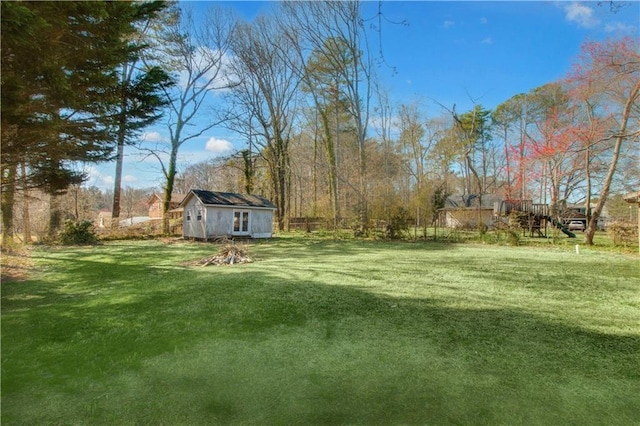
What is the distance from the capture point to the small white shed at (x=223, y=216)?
15648 millimetres

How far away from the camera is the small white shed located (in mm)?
15648

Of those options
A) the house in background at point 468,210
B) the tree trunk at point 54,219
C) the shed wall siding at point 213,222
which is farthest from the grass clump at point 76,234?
the house in background at point 468,210

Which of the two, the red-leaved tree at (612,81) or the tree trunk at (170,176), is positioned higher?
the red-leaved tree at (612,81)

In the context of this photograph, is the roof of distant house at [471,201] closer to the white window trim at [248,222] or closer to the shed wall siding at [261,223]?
the shed wall siding at [261,223]

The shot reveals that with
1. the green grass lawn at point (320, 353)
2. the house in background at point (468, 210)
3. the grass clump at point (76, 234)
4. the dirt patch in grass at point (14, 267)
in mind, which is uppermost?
the house in background at point (468, 210)

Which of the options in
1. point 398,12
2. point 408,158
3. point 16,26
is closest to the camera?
point 16,26

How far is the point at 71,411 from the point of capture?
1.96m

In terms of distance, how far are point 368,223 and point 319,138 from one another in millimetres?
11165

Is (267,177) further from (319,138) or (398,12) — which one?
(398,12)

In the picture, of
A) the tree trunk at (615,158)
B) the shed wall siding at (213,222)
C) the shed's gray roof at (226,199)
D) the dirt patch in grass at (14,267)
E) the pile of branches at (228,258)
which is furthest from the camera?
the shed's gray roof at (226,199)

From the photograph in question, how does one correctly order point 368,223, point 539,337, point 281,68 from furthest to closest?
point 281,68
point 368,223
point 539,337

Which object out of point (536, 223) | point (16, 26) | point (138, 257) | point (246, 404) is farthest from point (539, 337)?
point (536, 223)

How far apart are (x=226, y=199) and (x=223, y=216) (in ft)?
3.25

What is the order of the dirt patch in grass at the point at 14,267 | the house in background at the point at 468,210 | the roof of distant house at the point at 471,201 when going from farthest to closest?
the roof of distant house at the point at 471,201, the house in background at the point at 468,210, the dirt patch in grass at the point at 14,267
